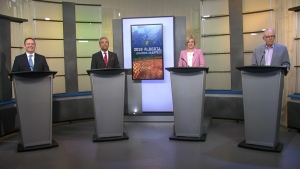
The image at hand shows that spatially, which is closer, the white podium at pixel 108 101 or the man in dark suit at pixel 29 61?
the white podium at pixel 108 101

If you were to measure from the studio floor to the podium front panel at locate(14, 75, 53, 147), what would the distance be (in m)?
0.22

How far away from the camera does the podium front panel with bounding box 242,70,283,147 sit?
334cm

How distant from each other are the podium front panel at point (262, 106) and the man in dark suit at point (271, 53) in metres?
0.54

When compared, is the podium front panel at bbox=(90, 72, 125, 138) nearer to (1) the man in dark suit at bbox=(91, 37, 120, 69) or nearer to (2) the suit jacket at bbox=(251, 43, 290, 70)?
(1) the man in dark suit at bbox=(91, 37, 120, 69)

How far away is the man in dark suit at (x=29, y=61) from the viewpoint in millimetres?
4137

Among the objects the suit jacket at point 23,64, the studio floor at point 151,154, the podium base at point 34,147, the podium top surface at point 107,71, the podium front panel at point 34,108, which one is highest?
the suit jacket at point 23,64

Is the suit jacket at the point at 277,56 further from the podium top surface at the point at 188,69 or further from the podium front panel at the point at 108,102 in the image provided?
the podium front panel at the point at 108,102

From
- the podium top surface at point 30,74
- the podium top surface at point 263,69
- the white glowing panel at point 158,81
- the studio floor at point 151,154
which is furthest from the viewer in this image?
the white glowing panel at point 158,81

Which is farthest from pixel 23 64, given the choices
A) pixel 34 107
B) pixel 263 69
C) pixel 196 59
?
pixel 263 69

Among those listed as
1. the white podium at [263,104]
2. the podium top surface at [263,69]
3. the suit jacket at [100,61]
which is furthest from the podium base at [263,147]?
the suit jacket at [100,61]

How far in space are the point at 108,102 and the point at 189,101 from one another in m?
1.20

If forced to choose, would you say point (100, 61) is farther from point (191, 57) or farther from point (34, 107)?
point (191, 57)

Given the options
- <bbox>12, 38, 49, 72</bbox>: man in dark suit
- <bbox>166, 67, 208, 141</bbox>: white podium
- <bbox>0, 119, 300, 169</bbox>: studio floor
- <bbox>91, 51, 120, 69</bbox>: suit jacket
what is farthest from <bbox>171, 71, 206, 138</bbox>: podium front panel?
<bbox>12, 38, 49, 72</bbox>: man in dark suit

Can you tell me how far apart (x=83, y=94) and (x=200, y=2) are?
3242mm
